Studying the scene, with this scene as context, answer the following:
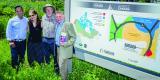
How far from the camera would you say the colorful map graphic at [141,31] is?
711 cm

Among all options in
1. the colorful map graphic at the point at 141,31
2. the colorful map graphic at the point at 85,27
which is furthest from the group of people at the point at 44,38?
the colorful map graphic at the point at 141,31

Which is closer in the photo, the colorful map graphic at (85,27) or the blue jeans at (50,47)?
the colorful map graphic at (85,27)

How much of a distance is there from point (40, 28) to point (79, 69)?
1.46m

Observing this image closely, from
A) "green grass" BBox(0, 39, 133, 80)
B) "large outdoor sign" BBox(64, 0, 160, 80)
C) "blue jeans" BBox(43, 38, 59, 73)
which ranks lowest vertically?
"green grass" BBox(0, 39, 133, 80)

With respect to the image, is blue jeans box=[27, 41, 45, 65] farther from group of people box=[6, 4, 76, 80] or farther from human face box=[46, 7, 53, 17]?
human face box=[46, 7, 53, 17]

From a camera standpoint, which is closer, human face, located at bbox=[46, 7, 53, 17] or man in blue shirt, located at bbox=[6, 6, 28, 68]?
human face, located at bbox=[46, 7, 53, 17]

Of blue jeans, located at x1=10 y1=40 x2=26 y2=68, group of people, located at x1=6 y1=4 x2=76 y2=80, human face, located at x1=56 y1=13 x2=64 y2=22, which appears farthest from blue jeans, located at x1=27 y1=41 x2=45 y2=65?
human face, located at x1=56 y1=13 x2=64 y2=22

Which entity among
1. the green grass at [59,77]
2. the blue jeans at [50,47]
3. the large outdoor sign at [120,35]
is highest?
the large outdoor sign at [120,35]

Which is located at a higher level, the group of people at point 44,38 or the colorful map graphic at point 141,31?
the colorful map graphic at point 141,31

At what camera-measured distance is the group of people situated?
9.17m

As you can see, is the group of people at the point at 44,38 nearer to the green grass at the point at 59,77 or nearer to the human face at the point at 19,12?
the human face at the point at 19,12

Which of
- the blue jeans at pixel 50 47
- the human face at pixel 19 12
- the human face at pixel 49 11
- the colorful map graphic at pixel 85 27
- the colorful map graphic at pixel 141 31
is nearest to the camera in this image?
the colorful map graphic at pixel 141 31

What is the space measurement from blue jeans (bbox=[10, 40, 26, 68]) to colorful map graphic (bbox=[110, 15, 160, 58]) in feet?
10.8

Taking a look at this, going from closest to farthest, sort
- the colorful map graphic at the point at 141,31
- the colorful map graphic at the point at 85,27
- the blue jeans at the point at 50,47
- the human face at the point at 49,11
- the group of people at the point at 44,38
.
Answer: the colorful map graphic at the point at 141,31, the colorful map graphic at the point at 85,27, the group of people at the point at 44,38, the human face at the point at 49,11, the blue jeans at the point at 50,47
